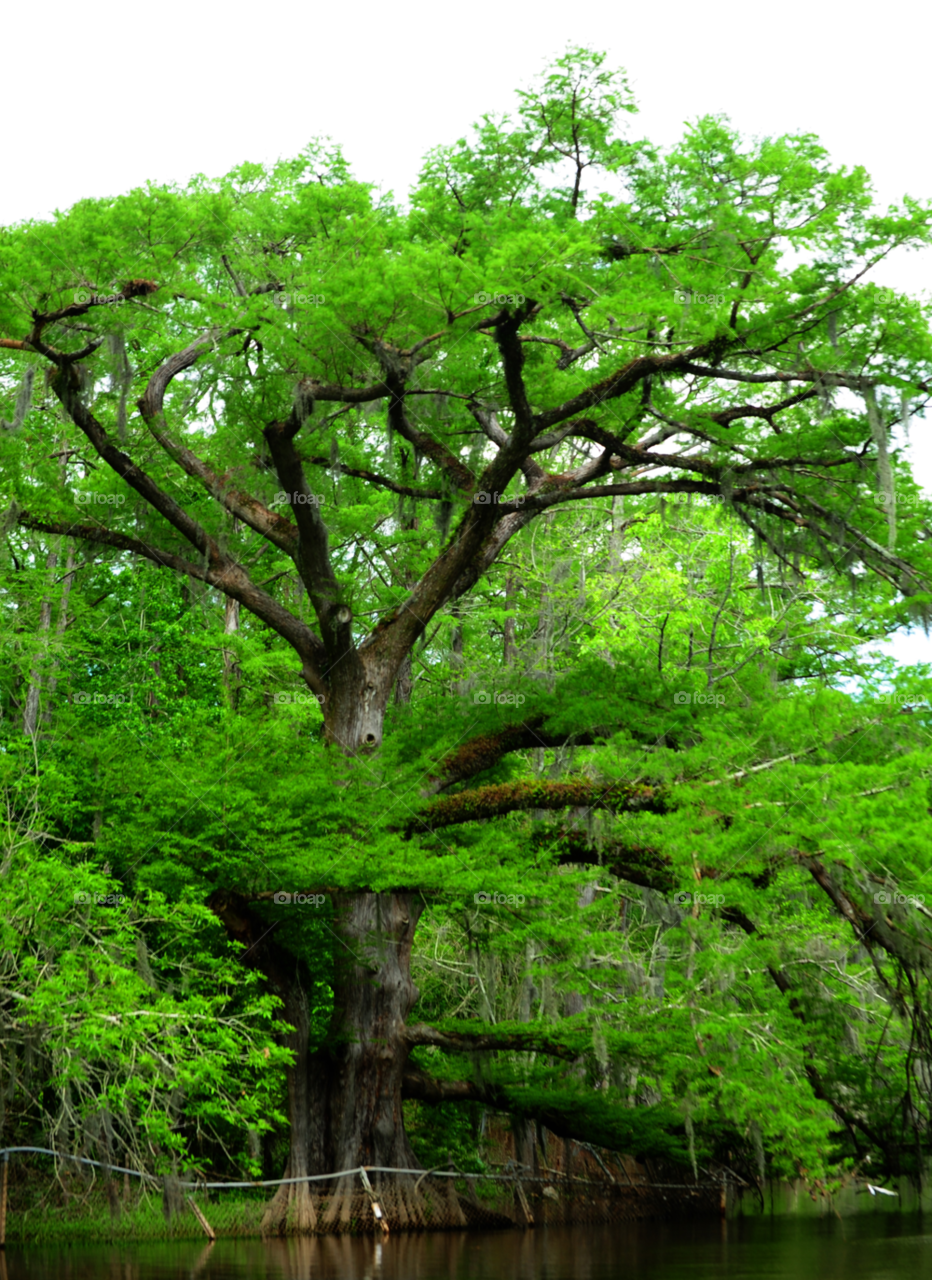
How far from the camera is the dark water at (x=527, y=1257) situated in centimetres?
1292

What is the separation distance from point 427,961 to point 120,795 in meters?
10.7

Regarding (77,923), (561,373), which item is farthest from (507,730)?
(77,923)

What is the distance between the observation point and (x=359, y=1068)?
19078mm

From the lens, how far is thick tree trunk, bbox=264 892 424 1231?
18.4 meters

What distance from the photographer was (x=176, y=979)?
17406mm

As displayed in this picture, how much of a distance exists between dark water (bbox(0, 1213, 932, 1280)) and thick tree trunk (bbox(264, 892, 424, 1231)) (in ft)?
3.81

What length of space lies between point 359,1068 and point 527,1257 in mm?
4652

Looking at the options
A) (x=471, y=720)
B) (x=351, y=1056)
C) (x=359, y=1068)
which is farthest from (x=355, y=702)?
(x=359, y=1068)

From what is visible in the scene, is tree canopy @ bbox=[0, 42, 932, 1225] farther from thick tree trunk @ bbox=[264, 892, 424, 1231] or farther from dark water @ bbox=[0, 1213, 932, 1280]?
dark water @ bbox=[0, 1213, 932, 1280]

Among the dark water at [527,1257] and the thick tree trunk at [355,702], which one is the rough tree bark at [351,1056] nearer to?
the dark water at [527,1257]

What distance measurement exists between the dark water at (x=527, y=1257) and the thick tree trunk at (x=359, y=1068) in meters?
1.16

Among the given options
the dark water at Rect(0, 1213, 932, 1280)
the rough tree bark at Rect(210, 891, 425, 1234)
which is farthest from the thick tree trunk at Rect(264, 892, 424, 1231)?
the dark water at Rect(0, 1213, 932, 1280)

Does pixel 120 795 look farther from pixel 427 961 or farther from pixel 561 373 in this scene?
pixel 427 961

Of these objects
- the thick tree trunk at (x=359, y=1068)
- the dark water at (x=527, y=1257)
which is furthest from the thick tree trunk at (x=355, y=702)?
the dark water at (x=527, y=1257)
